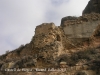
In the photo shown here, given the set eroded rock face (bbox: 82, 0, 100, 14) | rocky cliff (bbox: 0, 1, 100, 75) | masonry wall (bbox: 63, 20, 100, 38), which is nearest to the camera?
rocky cliff (bbox: 0, 1, 100, 75)

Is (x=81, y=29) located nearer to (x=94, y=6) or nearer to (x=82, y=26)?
(x=82, y=26)

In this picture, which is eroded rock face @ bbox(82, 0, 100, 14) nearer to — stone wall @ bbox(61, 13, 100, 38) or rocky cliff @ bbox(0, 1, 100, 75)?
stone wall @ bbox(61, 13, 100, 38)

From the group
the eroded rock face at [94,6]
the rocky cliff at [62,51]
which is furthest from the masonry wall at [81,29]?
the eroded rock face at [94,6]

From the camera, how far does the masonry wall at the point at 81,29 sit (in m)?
18.0

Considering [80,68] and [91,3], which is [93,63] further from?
[91,3]

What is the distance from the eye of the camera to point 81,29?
18.2 meters

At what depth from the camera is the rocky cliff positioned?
45.5 feet

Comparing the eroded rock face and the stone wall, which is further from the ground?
the eroded rock face

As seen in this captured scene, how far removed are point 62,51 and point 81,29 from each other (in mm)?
2493

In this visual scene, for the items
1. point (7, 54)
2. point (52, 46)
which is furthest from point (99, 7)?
point (7, 54)

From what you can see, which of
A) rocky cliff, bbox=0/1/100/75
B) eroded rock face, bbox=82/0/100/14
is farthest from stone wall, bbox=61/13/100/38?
eroded rock face, bbox=82/0/100/14

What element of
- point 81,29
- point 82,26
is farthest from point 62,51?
point 82,26

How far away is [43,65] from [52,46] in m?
1.58

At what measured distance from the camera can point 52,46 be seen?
1616 centimetres
